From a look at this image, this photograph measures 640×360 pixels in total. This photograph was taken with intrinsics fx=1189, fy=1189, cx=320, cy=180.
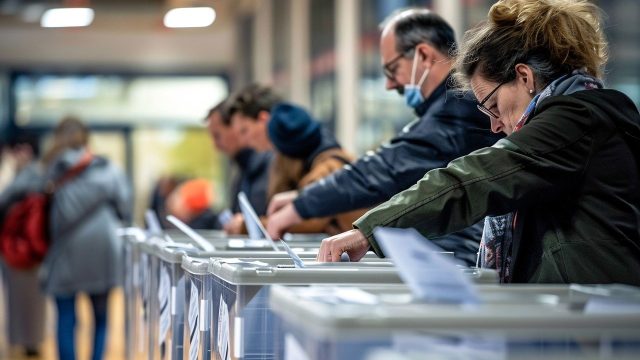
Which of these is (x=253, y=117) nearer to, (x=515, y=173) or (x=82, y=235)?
(x=82, y=235)

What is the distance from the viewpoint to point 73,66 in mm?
16703

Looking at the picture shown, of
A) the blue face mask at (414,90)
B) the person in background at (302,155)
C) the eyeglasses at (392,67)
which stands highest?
the eyeglasses at (392,67)

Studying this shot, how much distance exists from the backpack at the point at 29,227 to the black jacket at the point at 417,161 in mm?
3875

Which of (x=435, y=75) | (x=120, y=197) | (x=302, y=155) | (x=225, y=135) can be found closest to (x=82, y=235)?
(x=120, y=197)

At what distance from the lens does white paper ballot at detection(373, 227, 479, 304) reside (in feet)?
5.22

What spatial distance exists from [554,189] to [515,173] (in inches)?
3.5

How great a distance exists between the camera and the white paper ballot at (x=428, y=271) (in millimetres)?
1591

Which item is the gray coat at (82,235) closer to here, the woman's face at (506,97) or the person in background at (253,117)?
the person in background at (253,117)

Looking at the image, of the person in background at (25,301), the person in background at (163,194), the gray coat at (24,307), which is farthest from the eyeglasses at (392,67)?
the person in background at (163,194)

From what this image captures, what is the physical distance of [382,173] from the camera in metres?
3.58

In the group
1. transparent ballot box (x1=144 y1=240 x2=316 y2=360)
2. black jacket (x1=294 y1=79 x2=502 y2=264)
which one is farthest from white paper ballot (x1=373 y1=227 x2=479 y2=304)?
black jacket (x1=294 y1=79 x2=502 y2=264)

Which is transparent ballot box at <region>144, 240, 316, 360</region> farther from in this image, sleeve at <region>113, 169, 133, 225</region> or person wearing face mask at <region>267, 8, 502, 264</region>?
sleeve at <region>113, 169, 133, 225</region>

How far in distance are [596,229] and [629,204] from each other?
8 centimetres

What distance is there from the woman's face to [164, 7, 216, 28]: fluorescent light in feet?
36.4
